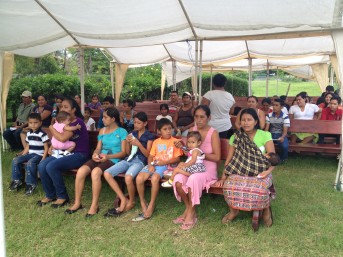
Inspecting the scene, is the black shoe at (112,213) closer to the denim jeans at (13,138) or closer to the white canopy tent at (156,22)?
the white canopy tent at (156,22)

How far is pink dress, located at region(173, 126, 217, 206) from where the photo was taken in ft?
12.3

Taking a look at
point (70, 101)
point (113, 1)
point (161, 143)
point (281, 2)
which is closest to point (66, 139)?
point (70, 101)

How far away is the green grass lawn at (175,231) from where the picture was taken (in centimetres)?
329

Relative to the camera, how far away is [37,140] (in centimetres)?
500

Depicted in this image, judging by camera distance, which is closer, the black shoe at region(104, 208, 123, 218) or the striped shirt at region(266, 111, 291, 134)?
the black shoe at region(104, 208, 123, 218)

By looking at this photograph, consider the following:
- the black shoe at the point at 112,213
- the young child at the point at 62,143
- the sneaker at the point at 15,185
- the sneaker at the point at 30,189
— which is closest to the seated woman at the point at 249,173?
the black shoe at the point at 112,213

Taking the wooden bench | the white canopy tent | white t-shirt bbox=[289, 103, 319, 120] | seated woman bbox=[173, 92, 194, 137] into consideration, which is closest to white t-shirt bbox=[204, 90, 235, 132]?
the white canopy tent

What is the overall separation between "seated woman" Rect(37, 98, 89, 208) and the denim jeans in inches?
136

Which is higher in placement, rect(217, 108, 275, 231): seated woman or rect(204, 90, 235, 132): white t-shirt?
rect(204, 90, 235, 132): white t-shirt

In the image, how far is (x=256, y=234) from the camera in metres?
3.57

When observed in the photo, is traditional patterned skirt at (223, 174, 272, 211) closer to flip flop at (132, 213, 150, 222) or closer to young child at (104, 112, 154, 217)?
flip flop at (132, 213, 150, 222)

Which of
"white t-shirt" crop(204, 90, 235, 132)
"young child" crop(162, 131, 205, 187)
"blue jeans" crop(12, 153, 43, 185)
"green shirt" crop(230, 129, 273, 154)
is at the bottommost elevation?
"blue jeans" crop(12, 153, 43, 185)

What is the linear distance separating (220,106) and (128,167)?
2043 mm

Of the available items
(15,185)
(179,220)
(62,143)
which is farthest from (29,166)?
(179,220)
